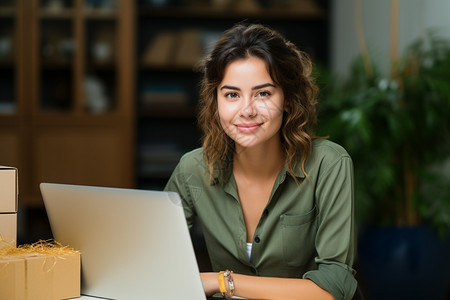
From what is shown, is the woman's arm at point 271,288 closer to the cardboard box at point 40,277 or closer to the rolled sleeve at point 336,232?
the rolled sleeve at point 336,232

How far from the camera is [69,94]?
406 centimetres

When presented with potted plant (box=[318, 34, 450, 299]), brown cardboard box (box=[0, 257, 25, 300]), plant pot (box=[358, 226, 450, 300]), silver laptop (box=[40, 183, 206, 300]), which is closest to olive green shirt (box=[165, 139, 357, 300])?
silver laptop (box=[40, 183, 206, 300])

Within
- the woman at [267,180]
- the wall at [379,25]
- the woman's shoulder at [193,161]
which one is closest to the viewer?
the woman at [267,180]

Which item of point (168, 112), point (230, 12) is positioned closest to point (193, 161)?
point (168, 112)

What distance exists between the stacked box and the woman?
1.22 feet

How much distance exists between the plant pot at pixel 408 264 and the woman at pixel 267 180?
4.29ft

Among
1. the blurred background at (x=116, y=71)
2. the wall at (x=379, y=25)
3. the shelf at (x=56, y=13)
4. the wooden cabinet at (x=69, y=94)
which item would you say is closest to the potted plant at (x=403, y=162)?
the wall at (x=379, y=25)

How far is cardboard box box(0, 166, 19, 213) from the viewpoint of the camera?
1083 mm

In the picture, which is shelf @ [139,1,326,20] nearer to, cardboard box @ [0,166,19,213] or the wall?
the wall

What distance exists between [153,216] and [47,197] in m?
0.27

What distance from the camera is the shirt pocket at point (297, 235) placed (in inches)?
52.7

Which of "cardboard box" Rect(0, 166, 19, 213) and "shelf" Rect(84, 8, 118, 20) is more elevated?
"shelf" Rect(84, 8, 118, 20)

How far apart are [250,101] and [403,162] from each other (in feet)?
5.22

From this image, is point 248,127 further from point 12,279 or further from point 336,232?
point 12,279
